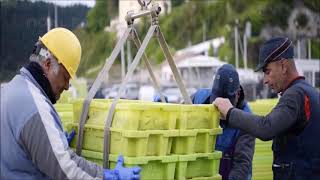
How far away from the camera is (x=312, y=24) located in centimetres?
3122

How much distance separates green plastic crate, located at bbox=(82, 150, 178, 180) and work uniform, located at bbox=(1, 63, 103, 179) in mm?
277

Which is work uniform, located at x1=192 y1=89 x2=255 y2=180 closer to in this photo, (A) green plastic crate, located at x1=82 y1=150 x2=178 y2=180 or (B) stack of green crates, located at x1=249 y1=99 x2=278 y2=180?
(A) green plastic crate, located at x1=82 y1=150 x2=178 y2=180

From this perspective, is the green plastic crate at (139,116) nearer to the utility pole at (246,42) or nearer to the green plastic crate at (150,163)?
the green plastic crate at (150,163)

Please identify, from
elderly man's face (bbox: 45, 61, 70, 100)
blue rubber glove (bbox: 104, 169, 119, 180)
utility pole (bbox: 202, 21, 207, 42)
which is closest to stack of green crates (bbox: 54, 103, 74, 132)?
elderly man's face (bbox: 45, 61, 70, 100)

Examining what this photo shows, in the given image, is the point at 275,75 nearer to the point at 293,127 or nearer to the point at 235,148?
the point at 293,127

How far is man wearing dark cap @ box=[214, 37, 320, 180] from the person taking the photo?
13.6 feet

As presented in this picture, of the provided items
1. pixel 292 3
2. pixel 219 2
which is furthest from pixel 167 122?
pixel 219 2

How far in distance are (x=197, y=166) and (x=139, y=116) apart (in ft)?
2.09

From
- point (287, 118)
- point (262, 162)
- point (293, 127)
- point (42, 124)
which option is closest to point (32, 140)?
point (42, 124)

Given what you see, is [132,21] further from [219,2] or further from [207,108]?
[219,2]

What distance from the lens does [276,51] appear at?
4.28m

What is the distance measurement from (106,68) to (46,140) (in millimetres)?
884

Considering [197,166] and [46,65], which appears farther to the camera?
[197,166]

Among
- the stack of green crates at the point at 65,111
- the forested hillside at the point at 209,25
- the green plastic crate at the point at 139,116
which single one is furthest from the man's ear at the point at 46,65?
the forested hillside at the point at 209,25
